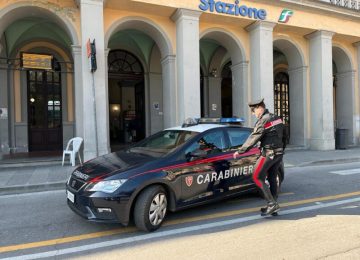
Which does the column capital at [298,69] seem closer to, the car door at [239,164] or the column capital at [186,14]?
the column capital at [186,14]

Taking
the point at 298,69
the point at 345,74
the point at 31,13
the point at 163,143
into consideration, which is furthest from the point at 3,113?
the point at 345,74

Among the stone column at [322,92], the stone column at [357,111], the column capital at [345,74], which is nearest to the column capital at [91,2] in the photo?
the stone column at [322,92]

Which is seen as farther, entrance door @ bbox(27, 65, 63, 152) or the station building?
entrance door @ bbox(27, 65, 63, 152)

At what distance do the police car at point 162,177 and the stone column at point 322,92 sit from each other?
34.0ft

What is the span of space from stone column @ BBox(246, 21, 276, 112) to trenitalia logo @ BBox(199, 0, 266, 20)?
1.21 ft

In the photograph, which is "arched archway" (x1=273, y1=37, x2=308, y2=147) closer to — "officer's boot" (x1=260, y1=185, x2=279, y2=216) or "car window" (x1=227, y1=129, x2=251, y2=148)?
"car window" (x1=227, y1=129, x2=251, y2=148)

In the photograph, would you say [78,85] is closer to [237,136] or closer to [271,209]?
[237,136]

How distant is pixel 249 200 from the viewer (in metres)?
6.12

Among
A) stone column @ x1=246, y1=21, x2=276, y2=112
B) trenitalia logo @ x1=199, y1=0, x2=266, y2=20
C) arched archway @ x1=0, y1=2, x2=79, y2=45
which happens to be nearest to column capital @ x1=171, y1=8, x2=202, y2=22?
trenitalia logo @ x1=199, y1=0, x2=266, y2=20

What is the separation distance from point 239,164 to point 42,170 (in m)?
6.60

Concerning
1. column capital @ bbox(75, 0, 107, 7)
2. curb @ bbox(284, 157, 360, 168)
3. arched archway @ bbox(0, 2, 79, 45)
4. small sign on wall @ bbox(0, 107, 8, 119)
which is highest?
column capital @ bbox(75, 0, 107, 7)

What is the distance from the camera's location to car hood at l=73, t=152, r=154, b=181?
4.46 m

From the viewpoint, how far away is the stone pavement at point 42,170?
7666 millimetres

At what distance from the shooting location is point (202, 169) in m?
5.04
